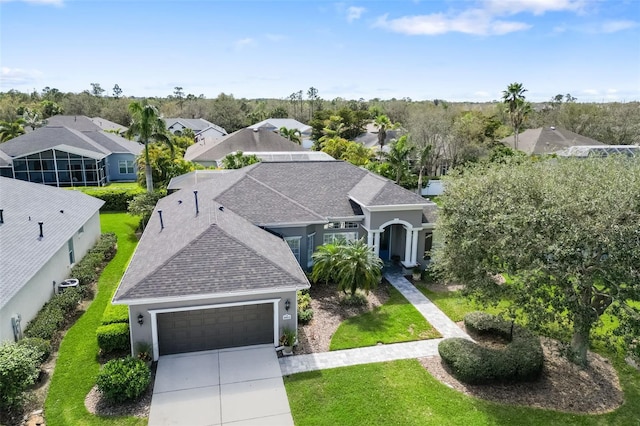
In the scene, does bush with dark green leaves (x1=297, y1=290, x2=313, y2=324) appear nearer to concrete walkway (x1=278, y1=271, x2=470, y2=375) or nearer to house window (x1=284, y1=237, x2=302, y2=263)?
concrete walkway (x1=278, y1=271, x2=470, y2=375)

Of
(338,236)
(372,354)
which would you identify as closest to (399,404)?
(372,354)

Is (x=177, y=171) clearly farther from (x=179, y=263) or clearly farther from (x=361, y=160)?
(x=179, y=263)

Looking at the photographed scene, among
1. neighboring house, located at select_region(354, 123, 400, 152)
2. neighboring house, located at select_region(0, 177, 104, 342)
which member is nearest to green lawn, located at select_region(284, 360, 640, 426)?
neighboring house, located at select_region(0, 177, 104, 342)

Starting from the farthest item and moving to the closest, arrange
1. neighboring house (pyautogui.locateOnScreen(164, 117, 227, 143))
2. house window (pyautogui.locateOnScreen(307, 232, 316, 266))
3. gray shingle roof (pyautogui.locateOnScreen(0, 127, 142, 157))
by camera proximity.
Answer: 1. neighboring house (pyautogui.locateOnScreen(164, 117, 227, 143))
2. gray shingle roof (pyautogui.locateOnScreen(0, 127, 142, 157))
3. house window (pyautogui.locateOnScreen(307, 232, 316, 266))

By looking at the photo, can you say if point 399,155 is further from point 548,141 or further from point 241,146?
point 548,141

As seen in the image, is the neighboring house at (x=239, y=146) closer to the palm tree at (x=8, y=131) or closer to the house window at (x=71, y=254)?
the palm tree at (x=8, y=131)

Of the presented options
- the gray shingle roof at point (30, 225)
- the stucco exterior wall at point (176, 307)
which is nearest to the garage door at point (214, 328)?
the stucco exterior wall at point (176, 307)
